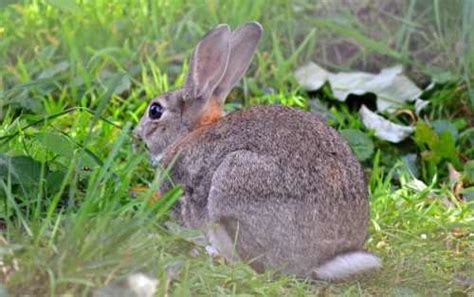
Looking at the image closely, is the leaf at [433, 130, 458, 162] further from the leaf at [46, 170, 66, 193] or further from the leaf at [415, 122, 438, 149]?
the leaf at [46, 170, 66, 193]

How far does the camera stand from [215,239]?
5316mm

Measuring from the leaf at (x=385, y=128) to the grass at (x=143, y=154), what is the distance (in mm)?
88

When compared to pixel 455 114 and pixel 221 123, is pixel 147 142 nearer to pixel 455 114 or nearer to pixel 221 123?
pixel 221 123

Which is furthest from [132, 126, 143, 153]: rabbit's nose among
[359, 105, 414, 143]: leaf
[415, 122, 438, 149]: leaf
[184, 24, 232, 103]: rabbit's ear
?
[415, 122, 438, 149]: leaf

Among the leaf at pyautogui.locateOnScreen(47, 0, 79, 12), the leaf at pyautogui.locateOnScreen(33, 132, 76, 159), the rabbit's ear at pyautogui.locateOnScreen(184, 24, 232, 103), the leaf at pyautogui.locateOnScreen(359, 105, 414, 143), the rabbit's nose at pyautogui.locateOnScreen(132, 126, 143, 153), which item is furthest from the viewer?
the leaf at pyautogui.locateOnScreen(359, 105, 414, 143)

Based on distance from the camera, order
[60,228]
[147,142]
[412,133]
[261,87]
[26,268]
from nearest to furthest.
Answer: [26,268]
[60,228]
[147,142]
[412,133]
[261,87]

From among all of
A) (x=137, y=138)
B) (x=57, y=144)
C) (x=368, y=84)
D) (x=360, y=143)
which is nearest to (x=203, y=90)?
(x=137, y=138)

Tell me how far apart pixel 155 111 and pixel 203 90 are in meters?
0.28

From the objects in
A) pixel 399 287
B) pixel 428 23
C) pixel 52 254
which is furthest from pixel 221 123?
pixel 428 23

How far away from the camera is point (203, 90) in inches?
239

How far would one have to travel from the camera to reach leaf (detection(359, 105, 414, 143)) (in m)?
6.98

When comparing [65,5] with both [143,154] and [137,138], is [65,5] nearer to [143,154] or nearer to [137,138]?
[143,154]

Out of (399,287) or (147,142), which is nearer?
(399,287)

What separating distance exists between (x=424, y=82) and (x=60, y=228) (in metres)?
3.77
